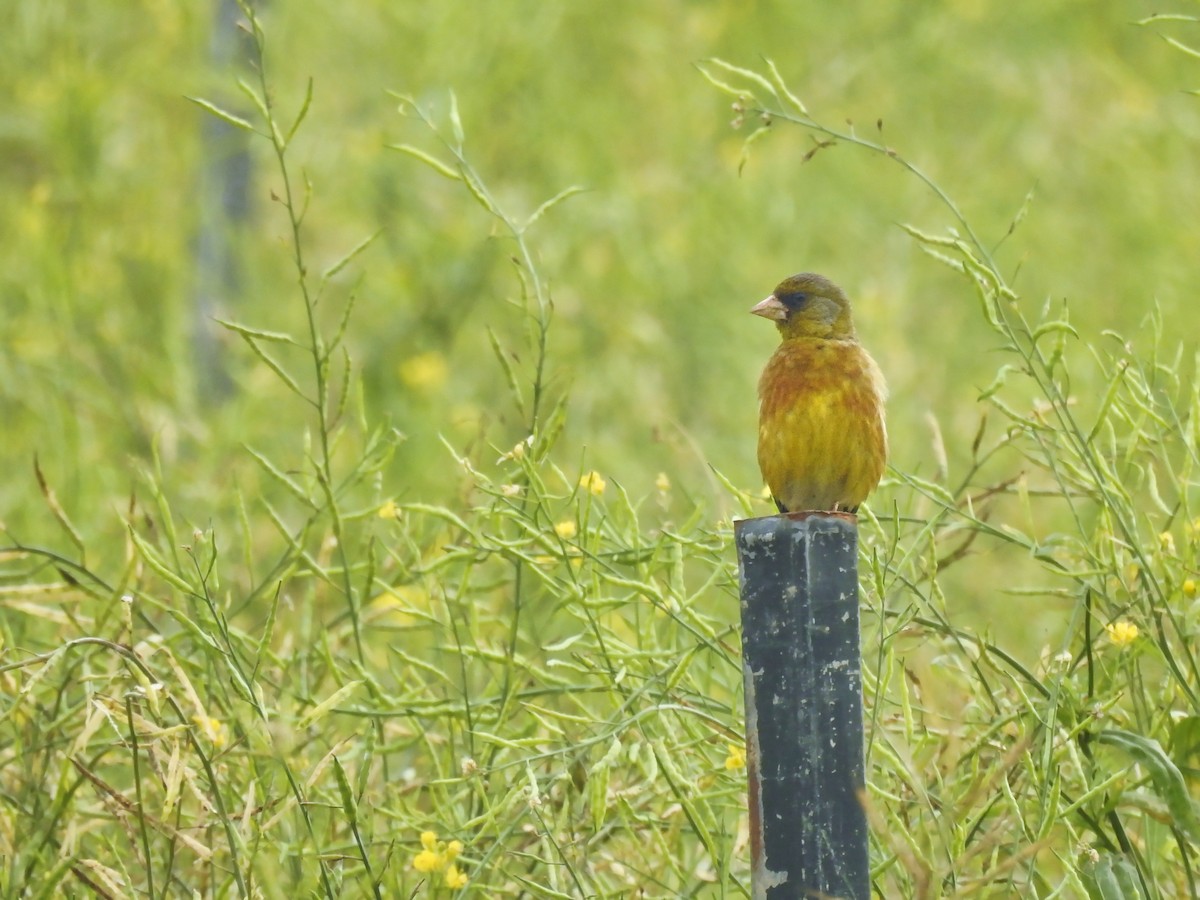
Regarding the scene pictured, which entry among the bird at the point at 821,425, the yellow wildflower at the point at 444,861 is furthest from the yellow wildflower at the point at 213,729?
the bird at the point at 821,425

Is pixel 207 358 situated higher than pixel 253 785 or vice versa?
pixel 207 358

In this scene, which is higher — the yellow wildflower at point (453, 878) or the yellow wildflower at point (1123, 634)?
the yellow wildflower at point (1123, 634)

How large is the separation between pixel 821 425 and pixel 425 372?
20.3ft

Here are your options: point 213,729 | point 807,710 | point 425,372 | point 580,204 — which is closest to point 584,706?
point 213,729

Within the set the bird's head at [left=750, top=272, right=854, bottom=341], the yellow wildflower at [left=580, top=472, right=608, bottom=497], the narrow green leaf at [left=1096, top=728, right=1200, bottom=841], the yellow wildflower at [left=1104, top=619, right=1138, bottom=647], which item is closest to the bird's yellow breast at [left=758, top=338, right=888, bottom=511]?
the bird's head at [left=750, top=272, right=854, bottom=341]

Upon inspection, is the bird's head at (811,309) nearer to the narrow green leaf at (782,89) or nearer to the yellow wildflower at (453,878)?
the narrow green leaf at (782,89)

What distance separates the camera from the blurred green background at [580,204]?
402 inches

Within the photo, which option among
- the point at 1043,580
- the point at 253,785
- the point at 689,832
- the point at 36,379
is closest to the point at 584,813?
the point at 689,832

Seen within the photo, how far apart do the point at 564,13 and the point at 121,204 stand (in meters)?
3.42

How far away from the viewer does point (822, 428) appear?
4207 millimetres

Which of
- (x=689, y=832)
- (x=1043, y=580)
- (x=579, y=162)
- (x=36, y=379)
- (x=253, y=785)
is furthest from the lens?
(x=579, y=162)

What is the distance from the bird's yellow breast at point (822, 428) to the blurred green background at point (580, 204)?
4947 millimetres

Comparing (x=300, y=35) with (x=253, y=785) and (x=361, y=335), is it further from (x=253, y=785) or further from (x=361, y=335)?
(x=253, y=785)

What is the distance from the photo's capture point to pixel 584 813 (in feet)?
12.4
